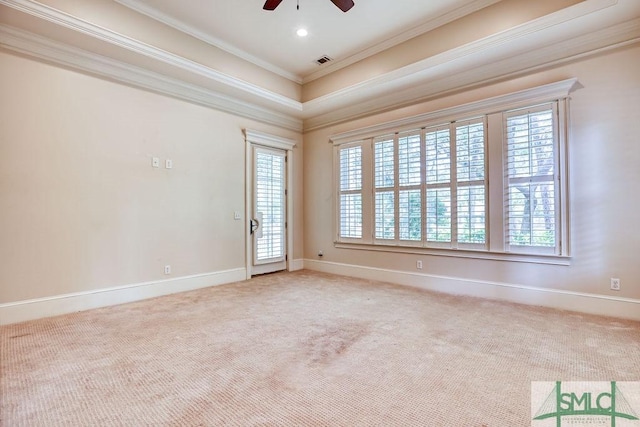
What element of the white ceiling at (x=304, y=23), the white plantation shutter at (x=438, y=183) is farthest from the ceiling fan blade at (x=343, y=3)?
the white plantation shutter at (x=438, y=183)

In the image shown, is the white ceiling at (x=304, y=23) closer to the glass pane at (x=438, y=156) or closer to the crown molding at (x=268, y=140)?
the crown molding at (x=268, y=140)

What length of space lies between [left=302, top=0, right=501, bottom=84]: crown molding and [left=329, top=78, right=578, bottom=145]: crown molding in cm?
108

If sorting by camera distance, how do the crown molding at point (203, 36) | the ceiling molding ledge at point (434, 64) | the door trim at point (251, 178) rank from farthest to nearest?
the door trim at point (251, 178)
the crown molding at point (203, 36)
the ceiling molding ledge at point (434, 64)

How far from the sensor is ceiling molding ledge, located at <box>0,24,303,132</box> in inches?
125

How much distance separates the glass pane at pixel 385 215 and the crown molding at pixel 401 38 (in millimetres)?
2211

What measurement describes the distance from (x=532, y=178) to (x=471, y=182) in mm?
682

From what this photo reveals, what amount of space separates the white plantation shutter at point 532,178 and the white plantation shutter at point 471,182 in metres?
0.30

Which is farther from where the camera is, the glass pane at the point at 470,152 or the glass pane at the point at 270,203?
the glass pane at the point at 270,203

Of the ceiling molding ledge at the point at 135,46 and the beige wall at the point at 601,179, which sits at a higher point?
the ceiling molding ledge at the point at 135,46

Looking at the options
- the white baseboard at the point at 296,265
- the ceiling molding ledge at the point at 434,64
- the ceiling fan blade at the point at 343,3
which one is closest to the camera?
the ceiling fan blade at the point at 343,3

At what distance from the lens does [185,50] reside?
161 inches

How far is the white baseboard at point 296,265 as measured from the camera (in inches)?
A: 234

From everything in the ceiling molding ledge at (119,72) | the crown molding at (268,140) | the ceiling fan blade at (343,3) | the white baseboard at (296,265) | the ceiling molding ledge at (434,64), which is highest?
the ceiling fan blade at (343,3)

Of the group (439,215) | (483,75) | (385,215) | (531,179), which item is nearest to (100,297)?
(385,215)
